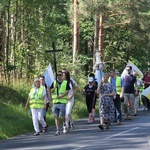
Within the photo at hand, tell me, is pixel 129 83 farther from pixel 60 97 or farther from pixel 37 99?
pixel 37 99

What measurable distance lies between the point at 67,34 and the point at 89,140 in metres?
41.6

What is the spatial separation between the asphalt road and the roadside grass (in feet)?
2.12

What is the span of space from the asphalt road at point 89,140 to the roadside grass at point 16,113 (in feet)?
2.12

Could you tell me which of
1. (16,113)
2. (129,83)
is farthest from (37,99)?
(129,83)

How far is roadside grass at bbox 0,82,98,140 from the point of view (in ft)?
58.9

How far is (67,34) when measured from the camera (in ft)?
185

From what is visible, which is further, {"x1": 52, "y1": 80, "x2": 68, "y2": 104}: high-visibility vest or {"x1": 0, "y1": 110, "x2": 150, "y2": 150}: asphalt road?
{"x1": 52, "y1": 80, "x2": 68, "y2": 104}: high-visibility vest

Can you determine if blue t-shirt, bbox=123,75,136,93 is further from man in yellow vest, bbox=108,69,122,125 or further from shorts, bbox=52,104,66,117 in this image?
shorts, bbox=52,104,66,117

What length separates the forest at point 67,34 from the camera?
29.6m

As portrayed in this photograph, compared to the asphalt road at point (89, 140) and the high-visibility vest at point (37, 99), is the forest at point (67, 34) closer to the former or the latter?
the high-visibility vest at point (37, 99)

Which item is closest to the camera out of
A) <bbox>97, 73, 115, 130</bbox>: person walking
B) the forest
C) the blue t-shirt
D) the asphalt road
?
the asphalt road

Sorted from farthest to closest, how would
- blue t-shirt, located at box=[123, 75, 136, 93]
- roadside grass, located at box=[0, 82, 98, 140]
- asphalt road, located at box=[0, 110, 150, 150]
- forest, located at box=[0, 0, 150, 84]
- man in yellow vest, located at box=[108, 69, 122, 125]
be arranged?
1. forest, located at box=[0, 0, 150, 84]
2. blue t-shirt, located at box=[123, 75, 136, 93]
3. man in yellow vest, located at box=[108, 69, 122, 125]
4. roadside grass, located at box=[0, 82, 98, 140]
5. asphalt road, located at box=[0, 110, 150, 150]

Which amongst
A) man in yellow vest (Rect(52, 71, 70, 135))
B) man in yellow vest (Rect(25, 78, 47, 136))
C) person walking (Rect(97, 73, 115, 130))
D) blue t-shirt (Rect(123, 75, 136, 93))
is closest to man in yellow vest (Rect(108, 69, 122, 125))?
blue t-shirt (Rect(123, 75, 136, 93))

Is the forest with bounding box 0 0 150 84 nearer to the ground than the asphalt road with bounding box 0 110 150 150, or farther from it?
farther from it
